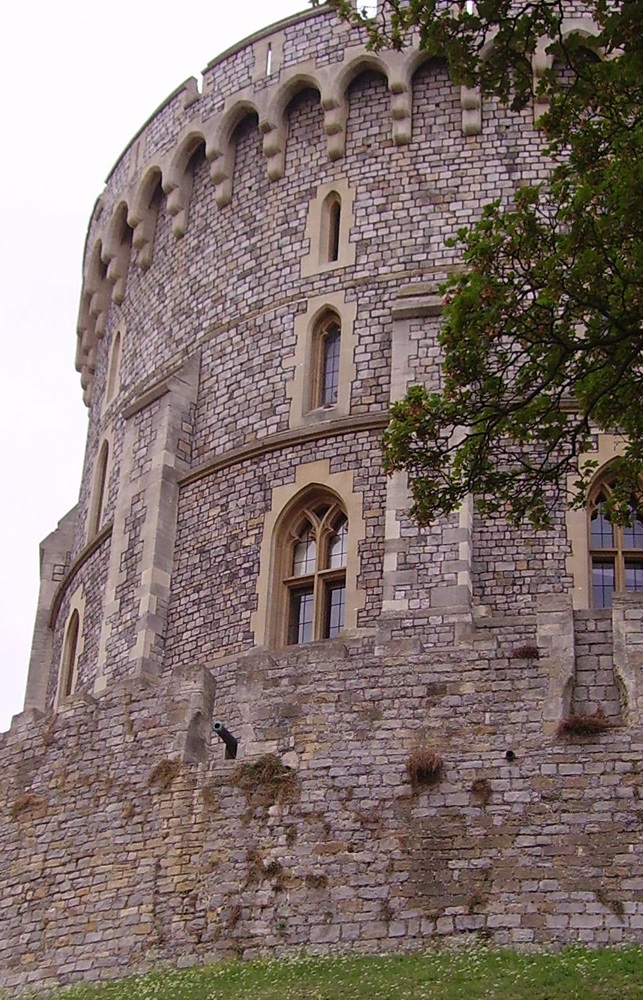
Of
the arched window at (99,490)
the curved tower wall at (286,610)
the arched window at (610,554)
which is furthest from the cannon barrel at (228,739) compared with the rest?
the arched window at (99,490)

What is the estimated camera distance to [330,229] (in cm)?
2703

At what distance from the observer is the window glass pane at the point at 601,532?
931 inches

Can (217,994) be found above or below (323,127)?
below

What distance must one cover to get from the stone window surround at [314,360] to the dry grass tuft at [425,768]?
753 cm

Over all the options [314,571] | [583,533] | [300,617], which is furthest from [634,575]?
[300,617]

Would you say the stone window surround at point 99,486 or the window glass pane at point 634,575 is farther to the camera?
the stone window surround at point 99,486

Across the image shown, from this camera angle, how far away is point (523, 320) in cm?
1598

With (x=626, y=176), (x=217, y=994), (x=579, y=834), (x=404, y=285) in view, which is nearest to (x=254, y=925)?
(x=217, y=994)

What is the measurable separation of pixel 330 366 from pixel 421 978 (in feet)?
37.6

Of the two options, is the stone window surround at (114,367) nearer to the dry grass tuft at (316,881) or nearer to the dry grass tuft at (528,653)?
the dry grass tuft at (528,653)

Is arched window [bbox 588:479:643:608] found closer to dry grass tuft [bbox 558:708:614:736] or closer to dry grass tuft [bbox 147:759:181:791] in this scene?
dry grass tuft [bbox 558:708:614:736]

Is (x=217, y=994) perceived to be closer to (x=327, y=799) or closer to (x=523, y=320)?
(x=327, y=799)

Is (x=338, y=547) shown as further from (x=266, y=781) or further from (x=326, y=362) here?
(x=266, y=781)

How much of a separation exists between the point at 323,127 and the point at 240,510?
6.53 metres
